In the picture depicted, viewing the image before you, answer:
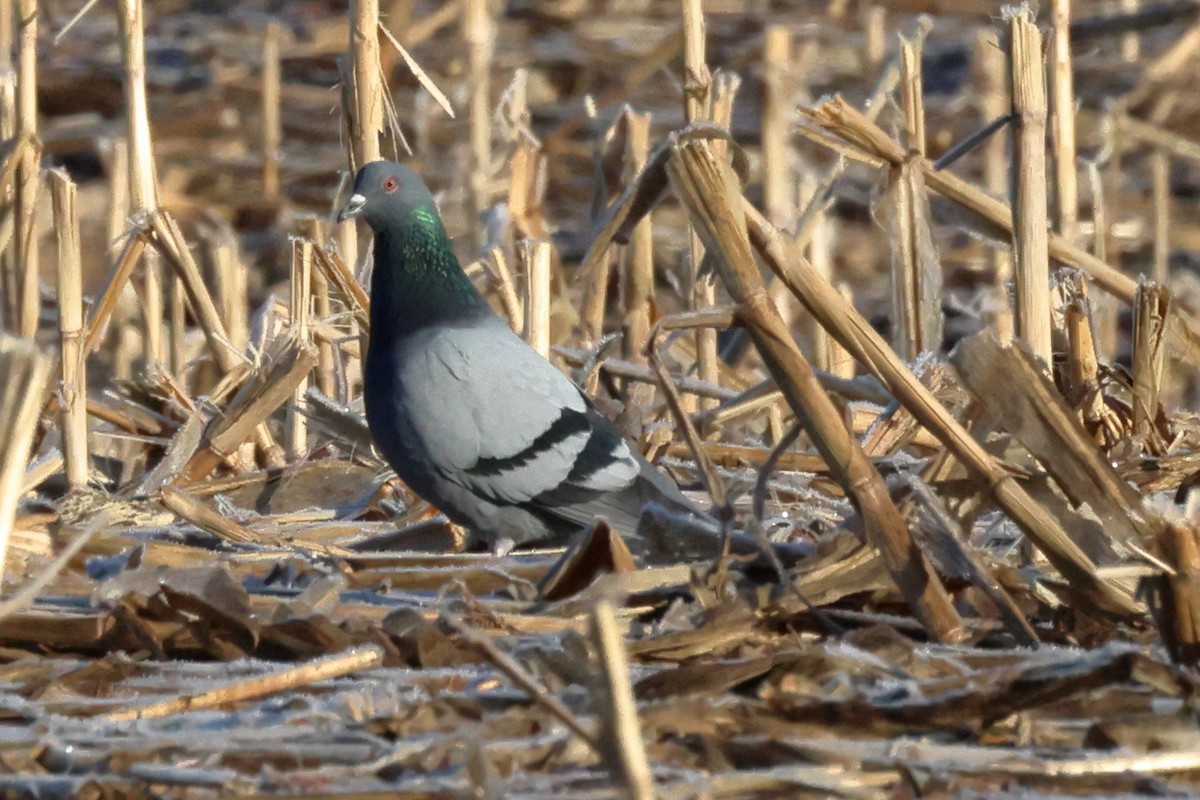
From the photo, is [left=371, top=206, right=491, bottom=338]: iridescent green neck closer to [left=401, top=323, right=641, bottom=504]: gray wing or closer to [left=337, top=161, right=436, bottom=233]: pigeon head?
[left=337, top=161, right=436, bottom=233]: pigeon head

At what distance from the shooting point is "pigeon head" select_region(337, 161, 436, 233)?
4648mm

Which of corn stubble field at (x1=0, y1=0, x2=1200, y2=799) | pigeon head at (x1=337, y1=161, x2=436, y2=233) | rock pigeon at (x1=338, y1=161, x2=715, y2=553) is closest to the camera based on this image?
corn stubble field at (x1=0, y1=0, x2=1200, y2=799)

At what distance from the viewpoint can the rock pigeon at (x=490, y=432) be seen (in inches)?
171

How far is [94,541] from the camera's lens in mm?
3566

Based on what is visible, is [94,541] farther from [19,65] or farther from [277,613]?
[19,65]

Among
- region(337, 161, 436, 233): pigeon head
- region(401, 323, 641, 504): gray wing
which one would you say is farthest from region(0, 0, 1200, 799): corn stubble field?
region(401, 323, 641, 504): gray wing

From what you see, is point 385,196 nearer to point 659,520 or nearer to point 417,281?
point 417,281

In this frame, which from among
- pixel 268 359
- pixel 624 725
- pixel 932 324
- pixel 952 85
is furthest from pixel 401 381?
pixel 952 85

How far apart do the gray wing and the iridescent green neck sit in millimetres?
159

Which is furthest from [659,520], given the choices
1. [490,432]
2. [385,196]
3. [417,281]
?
[385,196]

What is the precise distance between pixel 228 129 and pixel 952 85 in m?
4.06

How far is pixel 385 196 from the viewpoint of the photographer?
4.76 metres

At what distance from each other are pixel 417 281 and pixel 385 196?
9.4 inches

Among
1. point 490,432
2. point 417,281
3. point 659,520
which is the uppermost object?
point 417,281
